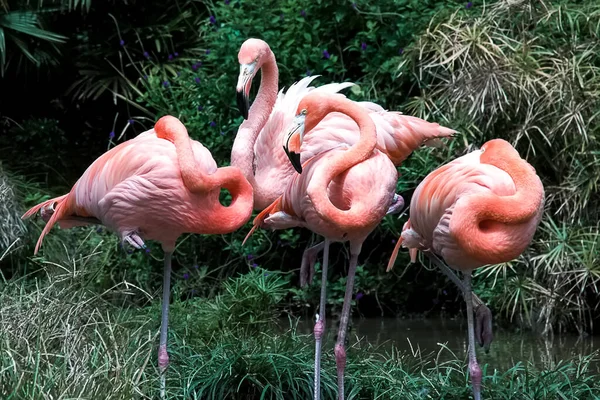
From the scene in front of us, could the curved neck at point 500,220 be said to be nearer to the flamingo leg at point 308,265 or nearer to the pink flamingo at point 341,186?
the pink flamingo at point 341,186

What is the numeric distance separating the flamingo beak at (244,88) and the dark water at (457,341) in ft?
4.12

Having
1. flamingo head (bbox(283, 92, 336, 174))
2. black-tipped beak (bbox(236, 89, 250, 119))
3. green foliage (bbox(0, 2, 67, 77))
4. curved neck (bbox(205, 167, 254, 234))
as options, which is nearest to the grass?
curved neck (bbox(205, 167, 254, 234))

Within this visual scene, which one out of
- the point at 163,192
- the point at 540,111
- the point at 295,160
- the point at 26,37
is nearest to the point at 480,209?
the point at 295,160

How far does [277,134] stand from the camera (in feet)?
17.5

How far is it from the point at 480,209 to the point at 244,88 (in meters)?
1.58

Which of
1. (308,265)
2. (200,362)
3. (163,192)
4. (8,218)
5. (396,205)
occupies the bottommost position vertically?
(8,218)

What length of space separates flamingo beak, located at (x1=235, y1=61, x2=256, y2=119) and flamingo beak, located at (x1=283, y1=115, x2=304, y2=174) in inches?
Result: 26.5

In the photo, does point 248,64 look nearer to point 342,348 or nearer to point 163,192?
point 163,192

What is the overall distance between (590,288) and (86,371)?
13.3 feet

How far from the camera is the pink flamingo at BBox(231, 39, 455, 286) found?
4.94 m

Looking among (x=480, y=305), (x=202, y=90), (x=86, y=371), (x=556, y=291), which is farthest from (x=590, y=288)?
(x=86, y=371)

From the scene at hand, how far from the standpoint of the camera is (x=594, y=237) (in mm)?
6418

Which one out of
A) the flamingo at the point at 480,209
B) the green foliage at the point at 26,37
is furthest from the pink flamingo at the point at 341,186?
the green foliage at the point at 26,37

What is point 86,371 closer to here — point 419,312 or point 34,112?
point 419,312
